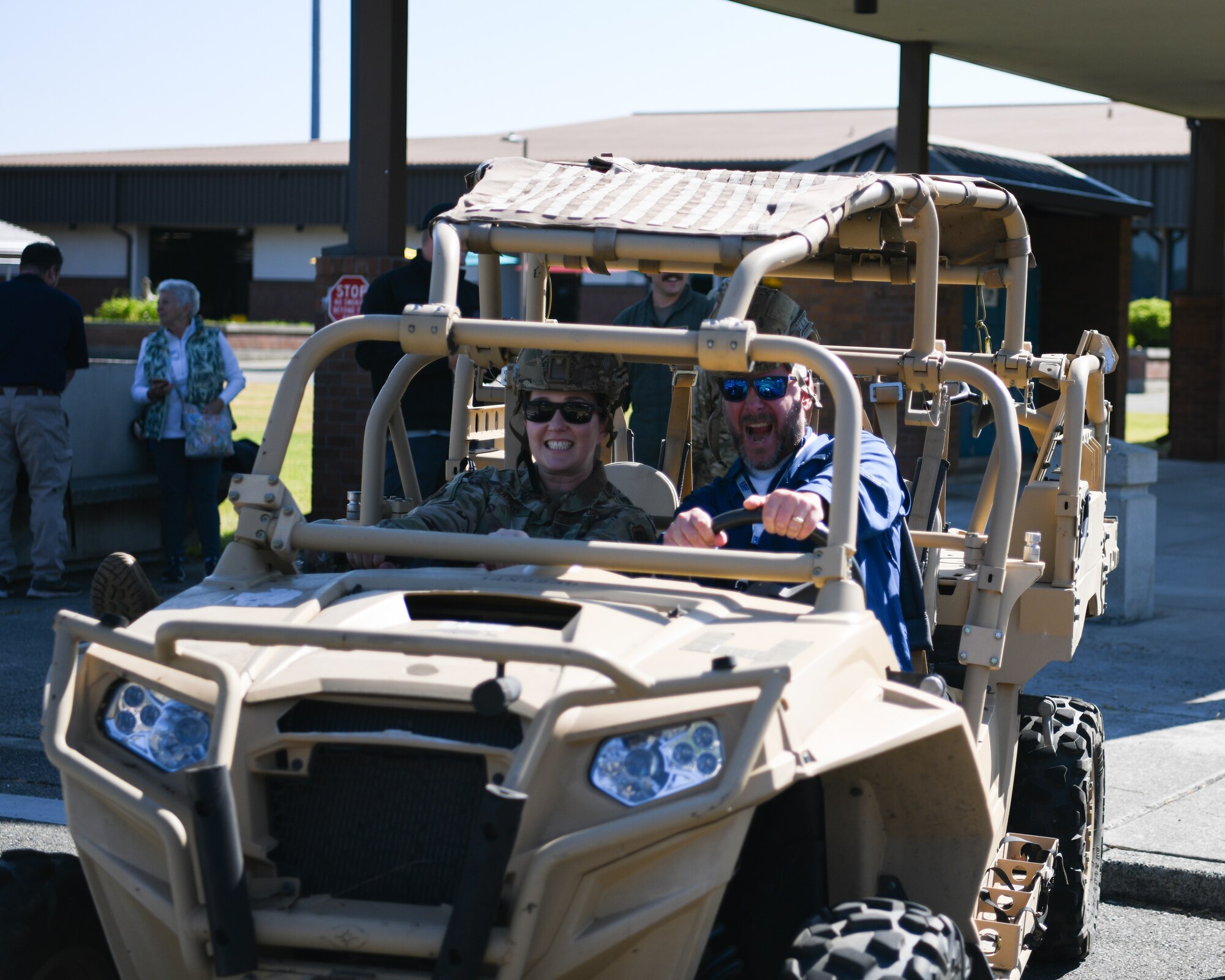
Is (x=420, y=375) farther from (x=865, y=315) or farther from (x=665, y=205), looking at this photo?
(x=865, y=315)

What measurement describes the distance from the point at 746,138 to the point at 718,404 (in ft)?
97.6

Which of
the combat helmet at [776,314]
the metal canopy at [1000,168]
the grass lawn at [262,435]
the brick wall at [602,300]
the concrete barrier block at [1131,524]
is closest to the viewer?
the combat helmet at [776,314]

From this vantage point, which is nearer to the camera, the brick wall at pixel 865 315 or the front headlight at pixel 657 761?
the front headlight at pixel 657 761

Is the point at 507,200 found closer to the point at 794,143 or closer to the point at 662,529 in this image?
the point at 662,529

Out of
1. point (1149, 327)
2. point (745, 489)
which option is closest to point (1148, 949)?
point (745, 489)

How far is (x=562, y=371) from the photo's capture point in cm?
419

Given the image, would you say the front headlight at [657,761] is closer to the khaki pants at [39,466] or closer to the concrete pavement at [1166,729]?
the concrete pavement at [1166,729]

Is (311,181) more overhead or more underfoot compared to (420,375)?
more overhead

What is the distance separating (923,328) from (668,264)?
3.10ft

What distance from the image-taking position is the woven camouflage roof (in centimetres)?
358

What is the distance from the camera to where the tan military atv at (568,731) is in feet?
8.66

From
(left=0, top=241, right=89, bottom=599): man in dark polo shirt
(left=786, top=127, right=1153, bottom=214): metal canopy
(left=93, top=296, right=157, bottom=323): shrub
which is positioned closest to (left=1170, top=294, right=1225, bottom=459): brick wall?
(left=786, top=127, right=1153, bottom=214): metal canopy

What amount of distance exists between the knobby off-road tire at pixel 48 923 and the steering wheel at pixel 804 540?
1.47 m

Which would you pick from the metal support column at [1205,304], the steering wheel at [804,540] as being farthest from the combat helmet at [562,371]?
the metal support column at [1205,304]
